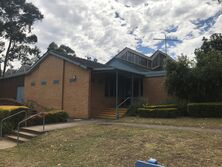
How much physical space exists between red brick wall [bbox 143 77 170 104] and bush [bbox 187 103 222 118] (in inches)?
182

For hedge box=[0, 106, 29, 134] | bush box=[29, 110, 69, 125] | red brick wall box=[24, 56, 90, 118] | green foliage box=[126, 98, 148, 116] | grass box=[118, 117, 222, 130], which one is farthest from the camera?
red brick wall box=[24, 56, 90, 118]

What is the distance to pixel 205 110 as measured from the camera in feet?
51.5

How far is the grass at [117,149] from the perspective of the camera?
23.3 feet

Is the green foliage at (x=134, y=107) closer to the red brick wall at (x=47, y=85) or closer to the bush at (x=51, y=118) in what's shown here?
the bush at (x=51, y=118)

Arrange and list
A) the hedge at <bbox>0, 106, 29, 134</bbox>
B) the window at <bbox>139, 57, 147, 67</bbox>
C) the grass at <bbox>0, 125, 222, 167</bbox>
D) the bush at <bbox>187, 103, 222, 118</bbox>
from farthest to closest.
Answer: the window at <bbox>139, 57, 147, 67</bbox>
the bush at <bbox>187, 103, 222, 118</bbox>
the hedge at <bbox>0, 106, 29, 134</bbox>
the grass at <bbox>0, 125, 222, 167</bbox>

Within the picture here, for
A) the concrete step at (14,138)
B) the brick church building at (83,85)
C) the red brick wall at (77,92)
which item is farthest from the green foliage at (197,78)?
the concrete step at (14,138)

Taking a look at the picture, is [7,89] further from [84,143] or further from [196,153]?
[196,153]

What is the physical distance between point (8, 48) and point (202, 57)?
30.5m

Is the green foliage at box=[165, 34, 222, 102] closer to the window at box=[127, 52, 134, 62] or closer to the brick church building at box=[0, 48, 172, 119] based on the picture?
the brick church building at box=[0, 48, 172, 119]

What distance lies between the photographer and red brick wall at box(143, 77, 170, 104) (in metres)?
21.1

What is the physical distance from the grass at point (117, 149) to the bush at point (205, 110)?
6352 millimetres

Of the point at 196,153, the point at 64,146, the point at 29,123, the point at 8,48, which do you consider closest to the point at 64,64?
the point at 29,123

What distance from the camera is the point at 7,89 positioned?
28.4 metres

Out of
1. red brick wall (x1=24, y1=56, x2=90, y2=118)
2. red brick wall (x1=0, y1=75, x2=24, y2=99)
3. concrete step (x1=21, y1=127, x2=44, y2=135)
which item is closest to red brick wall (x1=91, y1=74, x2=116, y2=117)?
red brick wall (x1=24, y1=56, x2=90, y2=118)
